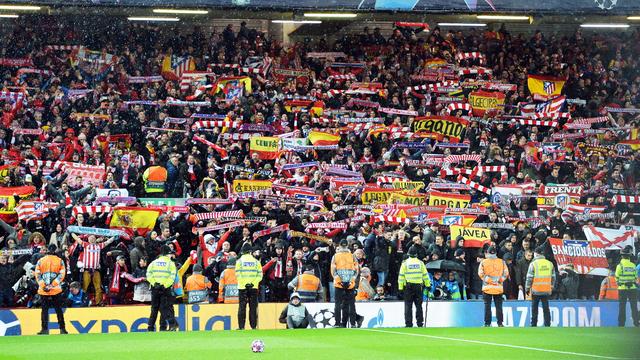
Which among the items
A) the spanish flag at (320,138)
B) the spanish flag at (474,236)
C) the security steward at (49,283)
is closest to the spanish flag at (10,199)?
the security steward at (49,283)

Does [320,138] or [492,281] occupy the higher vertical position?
[320,138]

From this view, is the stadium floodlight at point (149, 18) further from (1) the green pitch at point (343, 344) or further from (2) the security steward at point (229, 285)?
(1) the green pitch at point (343, 344)

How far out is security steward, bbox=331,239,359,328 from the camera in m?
22.9

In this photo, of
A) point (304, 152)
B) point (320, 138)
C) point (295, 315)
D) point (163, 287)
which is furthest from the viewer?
point (320, 138)

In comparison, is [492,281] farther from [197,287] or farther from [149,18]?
[149,18]

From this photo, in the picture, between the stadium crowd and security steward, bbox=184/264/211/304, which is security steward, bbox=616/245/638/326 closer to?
the stadium crowd

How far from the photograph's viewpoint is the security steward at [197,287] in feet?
78.0

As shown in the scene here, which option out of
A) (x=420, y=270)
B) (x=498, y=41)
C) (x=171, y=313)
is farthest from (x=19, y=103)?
(x=498, y=41)

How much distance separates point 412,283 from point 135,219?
7036mm

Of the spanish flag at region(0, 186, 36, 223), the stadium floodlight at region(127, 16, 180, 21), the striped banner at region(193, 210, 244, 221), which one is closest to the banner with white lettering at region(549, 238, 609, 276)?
the striped banner at region(193, 210, 244, 221)

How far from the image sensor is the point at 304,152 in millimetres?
30875

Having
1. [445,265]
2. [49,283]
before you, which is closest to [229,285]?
[49,283]

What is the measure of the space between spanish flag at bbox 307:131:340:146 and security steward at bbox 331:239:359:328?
8345 mm

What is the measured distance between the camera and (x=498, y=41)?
131 ft
